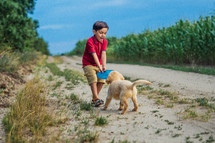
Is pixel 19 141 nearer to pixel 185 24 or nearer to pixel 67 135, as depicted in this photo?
pixel 67 135

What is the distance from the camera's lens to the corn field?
13.0m

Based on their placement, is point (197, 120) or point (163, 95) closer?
point (197, 120)

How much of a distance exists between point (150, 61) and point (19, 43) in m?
10.9

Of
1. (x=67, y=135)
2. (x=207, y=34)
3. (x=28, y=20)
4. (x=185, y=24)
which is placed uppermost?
(x=28, y=20)

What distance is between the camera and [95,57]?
5.17 m

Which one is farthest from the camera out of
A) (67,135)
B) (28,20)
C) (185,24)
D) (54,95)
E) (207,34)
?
(28,20)

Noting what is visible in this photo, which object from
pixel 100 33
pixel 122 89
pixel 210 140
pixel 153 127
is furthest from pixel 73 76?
pixel 210 140

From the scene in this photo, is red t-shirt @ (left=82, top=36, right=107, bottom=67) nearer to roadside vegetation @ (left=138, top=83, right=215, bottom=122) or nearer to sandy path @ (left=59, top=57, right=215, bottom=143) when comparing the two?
sandy path @ (left=59, top=57, right=215, bottom=143)

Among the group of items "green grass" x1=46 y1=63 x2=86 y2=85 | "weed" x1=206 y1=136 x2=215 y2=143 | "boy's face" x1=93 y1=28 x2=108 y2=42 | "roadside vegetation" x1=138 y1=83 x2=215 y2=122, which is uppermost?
"boy's face" x1=93 y1=28 x2=108 y2=42

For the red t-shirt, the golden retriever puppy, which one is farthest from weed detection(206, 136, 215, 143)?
the red t-shirt

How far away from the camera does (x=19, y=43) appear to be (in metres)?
17.5

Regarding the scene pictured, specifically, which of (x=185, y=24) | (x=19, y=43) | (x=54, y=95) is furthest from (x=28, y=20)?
(x=54, y=95)

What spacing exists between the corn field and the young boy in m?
8.44

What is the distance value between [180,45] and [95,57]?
10.6 metres
